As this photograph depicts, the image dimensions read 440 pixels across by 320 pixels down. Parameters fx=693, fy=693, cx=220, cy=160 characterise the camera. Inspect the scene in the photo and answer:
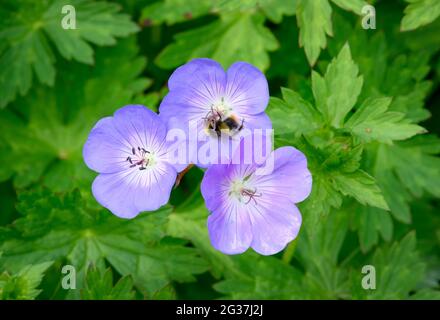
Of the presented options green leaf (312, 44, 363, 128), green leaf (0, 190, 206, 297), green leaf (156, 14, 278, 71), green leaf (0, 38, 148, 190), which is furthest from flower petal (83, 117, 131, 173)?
green leaf (156, 14, 278, 71)

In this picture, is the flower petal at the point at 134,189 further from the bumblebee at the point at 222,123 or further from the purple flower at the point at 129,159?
the bumblebee at the point at 222,123

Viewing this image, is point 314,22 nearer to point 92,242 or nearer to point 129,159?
point 129,159

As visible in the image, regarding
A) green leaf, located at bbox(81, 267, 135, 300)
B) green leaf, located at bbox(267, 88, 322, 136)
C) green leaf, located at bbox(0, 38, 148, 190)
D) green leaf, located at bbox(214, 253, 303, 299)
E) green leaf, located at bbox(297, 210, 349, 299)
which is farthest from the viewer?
green leaf, located at bbox(0, 38, 148, 190)

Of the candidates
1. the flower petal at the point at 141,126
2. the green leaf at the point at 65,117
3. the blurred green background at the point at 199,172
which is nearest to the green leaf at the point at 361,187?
the blurred green background at the point at 199,172

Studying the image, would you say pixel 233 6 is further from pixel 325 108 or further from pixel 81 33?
pixel 81 33

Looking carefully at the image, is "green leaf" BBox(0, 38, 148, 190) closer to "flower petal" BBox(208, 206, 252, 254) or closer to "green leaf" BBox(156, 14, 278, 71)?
"green leaf" BBox(156, 14, 278, 71)

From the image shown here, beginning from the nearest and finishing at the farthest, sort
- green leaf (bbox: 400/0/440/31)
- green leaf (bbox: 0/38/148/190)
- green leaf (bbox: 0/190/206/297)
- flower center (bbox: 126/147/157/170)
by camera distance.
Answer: flower center (bbox: 126/147/157/170)
green leaf (bbox: 0/190/206/297)
green leaf (bbox: 400/0/440/31)
green leaf (bbox: 0/38/148/190)
